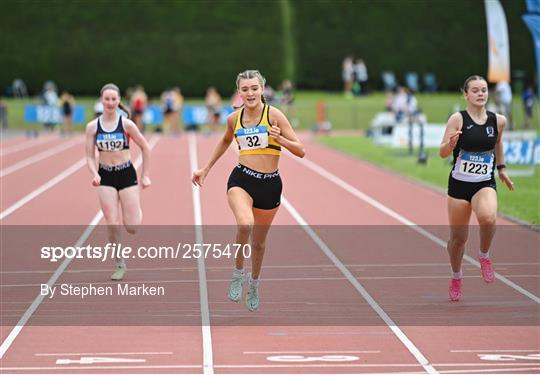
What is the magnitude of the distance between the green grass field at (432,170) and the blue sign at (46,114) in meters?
10.7

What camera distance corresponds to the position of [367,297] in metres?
11.5

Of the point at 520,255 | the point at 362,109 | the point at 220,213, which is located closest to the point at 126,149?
the point at 520,255

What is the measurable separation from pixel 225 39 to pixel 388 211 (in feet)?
114

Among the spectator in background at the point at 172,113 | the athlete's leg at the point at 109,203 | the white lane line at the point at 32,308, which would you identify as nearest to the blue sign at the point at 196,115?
the spectator in background at the point at 172,113

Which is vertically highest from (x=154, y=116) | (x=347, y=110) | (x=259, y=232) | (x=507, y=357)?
(x=259, y=232)

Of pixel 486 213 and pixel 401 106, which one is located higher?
pixel 486 213

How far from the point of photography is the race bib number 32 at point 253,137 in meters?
10.3

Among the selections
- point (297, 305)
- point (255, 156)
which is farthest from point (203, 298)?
point (255, 156)

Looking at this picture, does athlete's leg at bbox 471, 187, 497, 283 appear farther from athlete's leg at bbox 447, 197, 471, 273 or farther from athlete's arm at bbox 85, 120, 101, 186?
athlete's arm at bbox 85, 120, 101, 186

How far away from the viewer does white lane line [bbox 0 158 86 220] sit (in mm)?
19575

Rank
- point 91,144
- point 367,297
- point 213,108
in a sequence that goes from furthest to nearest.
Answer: point 213,108, point 91,144, point 367,297

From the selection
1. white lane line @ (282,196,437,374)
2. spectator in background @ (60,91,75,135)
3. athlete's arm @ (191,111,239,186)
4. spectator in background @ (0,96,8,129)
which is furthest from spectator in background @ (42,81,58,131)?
athlete's arm @ (191,111,239,186)

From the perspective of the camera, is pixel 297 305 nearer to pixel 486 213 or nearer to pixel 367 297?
pixel 367 297

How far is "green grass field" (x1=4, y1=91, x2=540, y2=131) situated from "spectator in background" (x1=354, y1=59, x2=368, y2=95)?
75 centimetres
